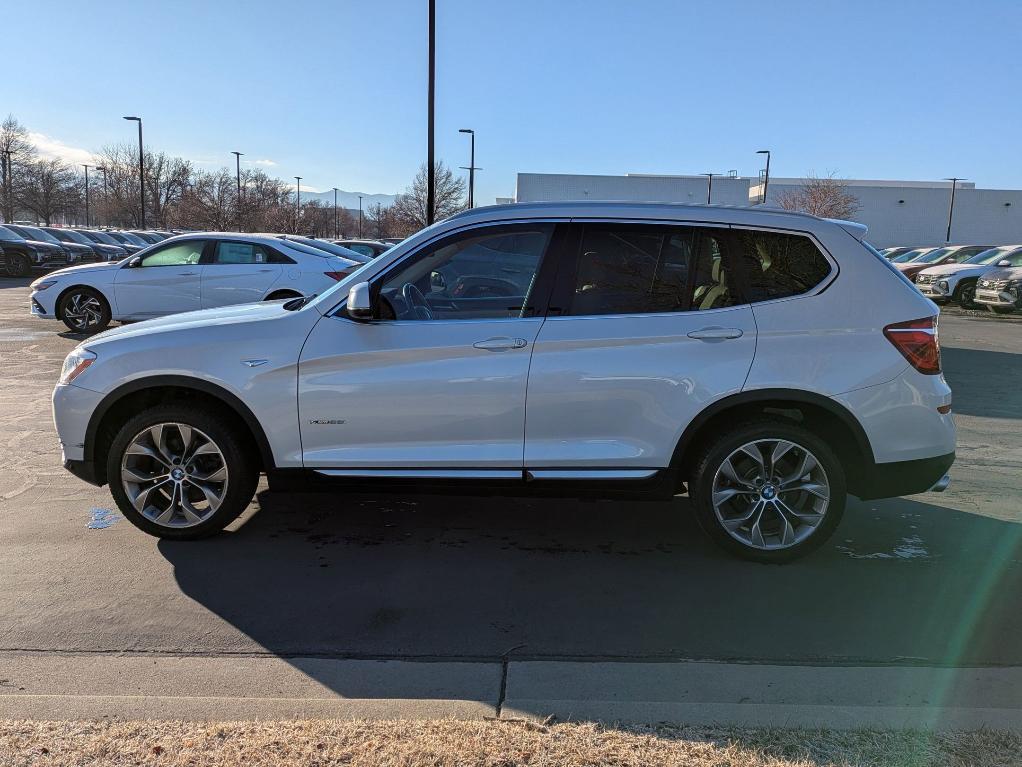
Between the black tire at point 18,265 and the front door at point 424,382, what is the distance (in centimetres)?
2714

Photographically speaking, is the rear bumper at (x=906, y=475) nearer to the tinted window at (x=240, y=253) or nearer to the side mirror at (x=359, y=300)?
the side mirror at (x=359, y=300)

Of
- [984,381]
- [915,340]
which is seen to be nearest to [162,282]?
[915,340]

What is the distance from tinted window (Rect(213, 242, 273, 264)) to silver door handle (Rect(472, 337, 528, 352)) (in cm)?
836

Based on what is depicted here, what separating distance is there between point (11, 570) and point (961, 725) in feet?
14.5

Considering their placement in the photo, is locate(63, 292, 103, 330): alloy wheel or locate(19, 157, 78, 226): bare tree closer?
locate(63, 292, 103, 330): alloy wheel

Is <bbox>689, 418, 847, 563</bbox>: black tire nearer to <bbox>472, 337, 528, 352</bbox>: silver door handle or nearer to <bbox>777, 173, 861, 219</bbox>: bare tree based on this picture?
<bbox>472, 337, 528, 352</bbox>: silver door handle

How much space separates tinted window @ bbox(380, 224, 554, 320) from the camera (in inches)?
166

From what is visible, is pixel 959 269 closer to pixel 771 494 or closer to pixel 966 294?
pixel 966 294

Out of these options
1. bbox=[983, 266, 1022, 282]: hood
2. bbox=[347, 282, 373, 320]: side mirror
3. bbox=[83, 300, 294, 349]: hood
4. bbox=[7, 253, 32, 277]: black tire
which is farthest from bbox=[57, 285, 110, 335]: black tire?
bbox=[983, 266, 1022, 282]: hood

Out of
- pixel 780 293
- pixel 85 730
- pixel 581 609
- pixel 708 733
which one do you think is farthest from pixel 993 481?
pixel 85 730

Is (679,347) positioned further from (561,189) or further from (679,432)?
(561,189)

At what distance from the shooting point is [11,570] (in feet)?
13.2

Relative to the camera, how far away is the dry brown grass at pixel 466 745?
2.43m

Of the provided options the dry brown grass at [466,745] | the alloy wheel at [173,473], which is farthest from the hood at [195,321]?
the dry brown grass at [466,745]
